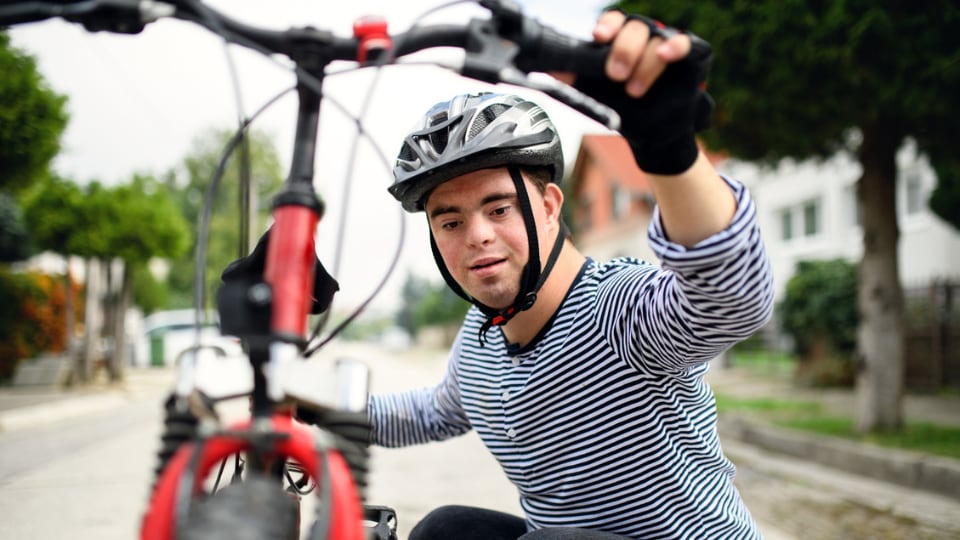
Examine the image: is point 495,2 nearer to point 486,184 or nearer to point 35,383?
point 486,184

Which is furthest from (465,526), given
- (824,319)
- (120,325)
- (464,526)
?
(120,325)

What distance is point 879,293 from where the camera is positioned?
7863 mm

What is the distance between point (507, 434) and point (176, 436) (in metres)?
1.08

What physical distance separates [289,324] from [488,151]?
91 cm

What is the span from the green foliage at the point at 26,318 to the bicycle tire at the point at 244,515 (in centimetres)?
1681

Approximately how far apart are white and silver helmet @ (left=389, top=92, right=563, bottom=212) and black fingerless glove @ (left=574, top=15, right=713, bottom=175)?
0.66 meters

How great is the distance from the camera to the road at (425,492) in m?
4.81

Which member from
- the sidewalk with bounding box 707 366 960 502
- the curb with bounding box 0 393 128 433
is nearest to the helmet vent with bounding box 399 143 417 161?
the sidewalk with bounding box 707 366 960 502

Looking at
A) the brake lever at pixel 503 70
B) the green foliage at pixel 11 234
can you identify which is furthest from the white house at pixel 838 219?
the green foliage at pixel 11 234

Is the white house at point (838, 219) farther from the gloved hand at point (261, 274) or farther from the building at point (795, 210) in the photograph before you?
the gloved hand at point (261, 274)

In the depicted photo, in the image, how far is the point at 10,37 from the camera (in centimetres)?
658

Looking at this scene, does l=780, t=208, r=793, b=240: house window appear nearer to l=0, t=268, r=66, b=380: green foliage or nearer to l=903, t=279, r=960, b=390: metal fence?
l=903, t=279, r=960, b=390: metal fence

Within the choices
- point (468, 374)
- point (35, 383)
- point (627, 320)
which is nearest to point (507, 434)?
point (468, 374)

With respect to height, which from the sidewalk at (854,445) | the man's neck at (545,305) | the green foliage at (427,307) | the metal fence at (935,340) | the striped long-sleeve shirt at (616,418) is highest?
the man's neck at (545,305)
